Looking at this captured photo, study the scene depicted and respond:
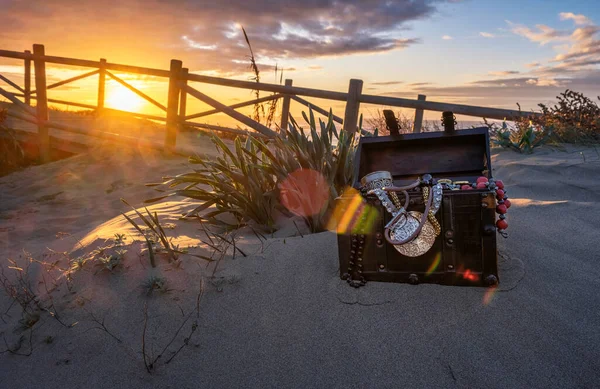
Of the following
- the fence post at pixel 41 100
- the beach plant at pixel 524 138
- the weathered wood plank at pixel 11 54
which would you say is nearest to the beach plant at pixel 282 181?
the beach plant at pixel 524 138

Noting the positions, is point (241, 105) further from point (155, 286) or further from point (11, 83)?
point (11, 83)

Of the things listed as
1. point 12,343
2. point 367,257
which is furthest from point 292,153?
point 12,343

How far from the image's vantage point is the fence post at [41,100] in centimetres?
1085

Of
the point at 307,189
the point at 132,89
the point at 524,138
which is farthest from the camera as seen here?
the point at 132,89

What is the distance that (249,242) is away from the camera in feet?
12.0

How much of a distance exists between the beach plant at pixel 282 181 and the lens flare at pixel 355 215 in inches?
37.0

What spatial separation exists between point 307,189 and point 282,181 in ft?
0.70

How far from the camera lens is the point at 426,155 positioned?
366 centimetres

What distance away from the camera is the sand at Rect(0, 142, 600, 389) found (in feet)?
7.62

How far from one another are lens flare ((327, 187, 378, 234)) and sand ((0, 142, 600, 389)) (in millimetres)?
373

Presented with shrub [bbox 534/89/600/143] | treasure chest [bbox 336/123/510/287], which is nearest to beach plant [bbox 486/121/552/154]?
shrub [bbox 534/89/600/143]

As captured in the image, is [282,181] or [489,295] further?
[282,181]

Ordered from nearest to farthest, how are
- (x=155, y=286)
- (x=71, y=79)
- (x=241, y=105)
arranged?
(x=155, y=286) → (x=241, y=105) → (x=71, y=79)

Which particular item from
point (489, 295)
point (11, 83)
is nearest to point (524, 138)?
point (489, 295)
